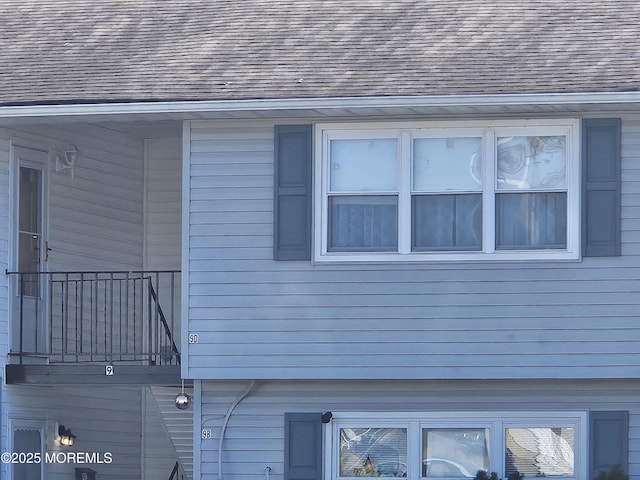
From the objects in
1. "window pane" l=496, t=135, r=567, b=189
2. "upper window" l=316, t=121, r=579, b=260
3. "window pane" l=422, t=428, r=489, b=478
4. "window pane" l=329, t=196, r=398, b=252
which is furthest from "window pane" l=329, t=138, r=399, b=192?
"window pane" l=422, t=428, r=489, b=478

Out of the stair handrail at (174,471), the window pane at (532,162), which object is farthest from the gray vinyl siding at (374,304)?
the stair handrail at (174,471)

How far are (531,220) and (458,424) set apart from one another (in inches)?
81.5

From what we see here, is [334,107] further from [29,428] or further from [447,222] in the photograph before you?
[29,428]

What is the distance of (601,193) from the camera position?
13648mm

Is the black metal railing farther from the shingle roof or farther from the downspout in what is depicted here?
the shingle roof

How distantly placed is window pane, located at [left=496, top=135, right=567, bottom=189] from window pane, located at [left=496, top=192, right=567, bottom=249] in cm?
11

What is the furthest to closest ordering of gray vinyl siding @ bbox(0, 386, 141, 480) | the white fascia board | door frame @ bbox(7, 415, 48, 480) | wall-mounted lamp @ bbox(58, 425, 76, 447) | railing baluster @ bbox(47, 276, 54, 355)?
wall-mounted lamp @ bbox(58, 425, 76, 447) < railing baluster @ bbox(47, 276, 54, 355) < gray vinyl siding @ bbox(0, 386, 141, 480) < door frame @ bbox(7, 415, 48, 480) < the white fascia board

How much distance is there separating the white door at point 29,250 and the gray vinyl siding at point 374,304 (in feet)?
6.96

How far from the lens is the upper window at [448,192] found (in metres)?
13.8

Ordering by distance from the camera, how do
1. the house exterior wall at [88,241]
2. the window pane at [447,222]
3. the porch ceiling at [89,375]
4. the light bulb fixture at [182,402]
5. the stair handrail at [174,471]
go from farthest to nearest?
the stair handrail at [174,471] < the house exterior wall at [88,241] < the porch ceiling at [89,375] < the light bulb fixture at [182,402] < the window pane at [447,222]

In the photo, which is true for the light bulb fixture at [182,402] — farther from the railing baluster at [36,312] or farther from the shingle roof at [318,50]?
the shingle roof at [318,50]

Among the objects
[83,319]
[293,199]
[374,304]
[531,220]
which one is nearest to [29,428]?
A: [83,319]

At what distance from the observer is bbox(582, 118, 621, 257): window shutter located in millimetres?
13609

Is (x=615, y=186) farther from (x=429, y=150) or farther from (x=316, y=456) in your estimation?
(x=316, y=456)
